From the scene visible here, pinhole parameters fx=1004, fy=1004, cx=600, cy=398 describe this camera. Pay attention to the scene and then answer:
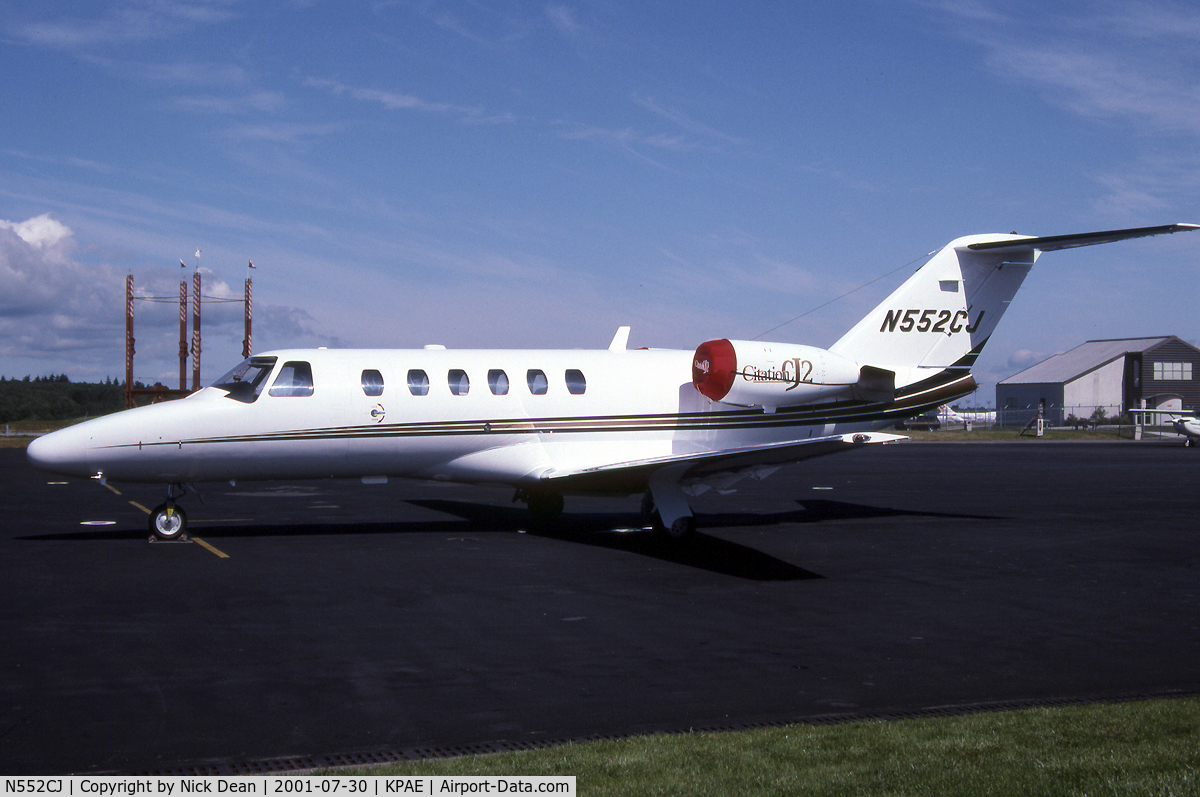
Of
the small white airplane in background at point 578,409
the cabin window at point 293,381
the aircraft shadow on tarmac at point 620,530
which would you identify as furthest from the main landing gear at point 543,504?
the cabin window at point 293,381

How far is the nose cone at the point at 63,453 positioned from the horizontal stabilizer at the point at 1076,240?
1432 cm

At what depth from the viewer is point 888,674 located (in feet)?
25.1

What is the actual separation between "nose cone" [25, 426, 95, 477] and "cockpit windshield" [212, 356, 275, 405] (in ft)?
6.36

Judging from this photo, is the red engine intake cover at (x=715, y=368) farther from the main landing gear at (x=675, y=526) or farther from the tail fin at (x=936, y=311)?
the tail fin at (x=936, y=311)

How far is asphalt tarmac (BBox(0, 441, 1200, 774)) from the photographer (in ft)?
21.1

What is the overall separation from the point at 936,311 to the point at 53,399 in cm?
9100

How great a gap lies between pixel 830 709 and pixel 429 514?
42.5 feet

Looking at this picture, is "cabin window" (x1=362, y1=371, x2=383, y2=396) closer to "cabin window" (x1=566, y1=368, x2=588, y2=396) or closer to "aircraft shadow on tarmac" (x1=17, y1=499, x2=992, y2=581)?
"aircraft shadow on tarmac" (x1=17, y1=499, x2=992, y2=581)

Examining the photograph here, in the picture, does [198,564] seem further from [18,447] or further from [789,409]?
[18,447]

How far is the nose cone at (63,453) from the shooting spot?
13656 millimetres

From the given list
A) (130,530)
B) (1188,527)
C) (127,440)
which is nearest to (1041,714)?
(127,440)

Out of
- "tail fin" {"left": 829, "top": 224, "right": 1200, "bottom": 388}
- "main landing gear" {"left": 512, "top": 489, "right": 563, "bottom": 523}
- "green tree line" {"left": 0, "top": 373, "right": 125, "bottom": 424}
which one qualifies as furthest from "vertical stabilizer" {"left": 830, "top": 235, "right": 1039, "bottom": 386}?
"green tree line" {"left": 0, "top": 373, "right": 125, "bottom": 424}
